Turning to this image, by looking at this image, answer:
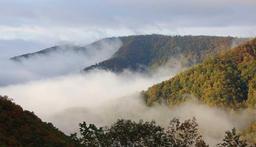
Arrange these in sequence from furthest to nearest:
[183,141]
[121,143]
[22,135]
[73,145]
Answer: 1. [183,141]
2. [121,143]
3. [73,145]
4. [22,135]

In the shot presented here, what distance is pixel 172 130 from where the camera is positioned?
9781 centimetres

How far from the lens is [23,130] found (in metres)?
67.0

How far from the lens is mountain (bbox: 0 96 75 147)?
64.1m

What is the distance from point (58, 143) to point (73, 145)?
4474 millimetres

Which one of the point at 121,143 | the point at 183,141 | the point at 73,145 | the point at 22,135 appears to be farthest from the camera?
the point at 183,141

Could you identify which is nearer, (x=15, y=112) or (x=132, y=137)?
(x=15, y=112)

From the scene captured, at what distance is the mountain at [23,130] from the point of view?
210ft

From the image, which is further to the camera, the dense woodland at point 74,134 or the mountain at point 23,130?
the dense woodland at point 74,134

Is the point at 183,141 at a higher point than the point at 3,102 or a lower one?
lower

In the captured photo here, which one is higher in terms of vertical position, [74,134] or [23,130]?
[23,130]

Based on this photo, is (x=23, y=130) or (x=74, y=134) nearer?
(x=23, y=130)

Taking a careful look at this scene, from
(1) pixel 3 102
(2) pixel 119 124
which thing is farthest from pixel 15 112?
(2) pixel 119 124

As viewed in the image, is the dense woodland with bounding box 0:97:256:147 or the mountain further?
the dense woodland with bounding box 0:97:256:147

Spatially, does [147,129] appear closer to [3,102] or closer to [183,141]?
[183,141]
